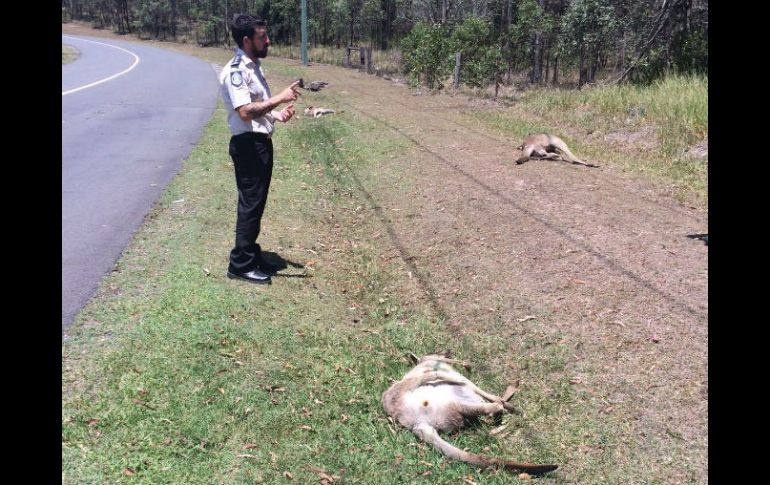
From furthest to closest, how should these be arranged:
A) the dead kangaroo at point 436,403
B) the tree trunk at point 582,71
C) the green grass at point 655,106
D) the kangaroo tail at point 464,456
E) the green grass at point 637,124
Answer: the tree trunk at point 582,71 → the green grass at point 655,106 → the green grass at point 637,124 → the dead kangaroo at point 436,403 → the kangaroo tail at point 464,456

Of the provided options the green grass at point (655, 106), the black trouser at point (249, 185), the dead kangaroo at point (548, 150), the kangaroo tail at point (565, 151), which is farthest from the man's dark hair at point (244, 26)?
the green grass at point (655, 106)

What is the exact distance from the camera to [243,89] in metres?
5.08

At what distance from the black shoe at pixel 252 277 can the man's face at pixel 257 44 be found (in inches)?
73.8

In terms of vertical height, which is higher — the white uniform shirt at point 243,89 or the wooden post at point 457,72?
the wooden post at point 457,72

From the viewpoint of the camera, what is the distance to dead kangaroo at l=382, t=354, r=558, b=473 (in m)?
3.94

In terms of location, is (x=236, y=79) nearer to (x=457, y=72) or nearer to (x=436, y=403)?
(x=436, y=403)

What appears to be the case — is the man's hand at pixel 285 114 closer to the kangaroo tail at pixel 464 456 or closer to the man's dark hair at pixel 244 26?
the man's dark hair at pixel 244 26

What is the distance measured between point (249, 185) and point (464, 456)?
2.95 meters

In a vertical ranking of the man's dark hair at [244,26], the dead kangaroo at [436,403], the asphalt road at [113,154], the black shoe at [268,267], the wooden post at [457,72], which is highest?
the wooden post at [457,72]

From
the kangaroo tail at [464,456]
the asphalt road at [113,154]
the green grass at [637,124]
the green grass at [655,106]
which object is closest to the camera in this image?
the kangaroo tail at [464,456]

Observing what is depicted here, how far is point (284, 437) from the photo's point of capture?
377cm

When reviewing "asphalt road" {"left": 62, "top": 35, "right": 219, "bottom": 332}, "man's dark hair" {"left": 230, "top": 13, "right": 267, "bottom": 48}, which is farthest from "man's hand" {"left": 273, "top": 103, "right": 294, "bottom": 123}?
"asphalt road" {"left": 62, "top": 35, "right": 219, "bottom": 332}

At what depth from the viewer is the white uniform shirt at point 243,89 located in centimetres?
508

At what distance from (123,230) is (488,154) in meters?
5.89
